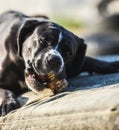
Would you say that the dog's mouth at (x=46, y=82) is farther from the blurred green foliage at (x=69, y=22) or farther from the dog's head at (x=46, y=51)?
the blurred green foliage at (x=69, y=22)

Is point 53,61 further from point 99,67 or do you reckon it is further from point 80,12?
point 80,12

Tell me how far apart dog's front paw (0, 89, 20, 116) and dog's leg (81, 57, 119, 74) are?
3.54 ft

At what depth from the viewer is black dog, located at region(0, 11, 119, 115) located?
4844 mm

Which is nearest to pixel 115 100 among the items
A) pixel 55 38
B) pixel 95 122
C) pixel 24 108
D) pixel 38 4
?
pixel 95 122

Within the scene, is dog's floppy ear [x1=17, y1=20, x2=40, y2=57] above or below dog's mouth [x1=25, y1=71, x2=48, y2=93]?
above

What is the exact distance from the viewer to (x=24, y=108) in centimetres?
461

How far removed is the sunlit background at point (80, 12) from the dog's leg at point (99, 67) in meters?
5.70

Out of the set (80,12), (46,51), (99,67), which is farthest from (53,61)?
(80,12)

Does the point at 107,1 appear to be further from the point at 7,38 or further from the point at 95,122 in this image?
the point at 95,122

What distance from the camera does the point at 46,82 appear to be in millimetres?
4938

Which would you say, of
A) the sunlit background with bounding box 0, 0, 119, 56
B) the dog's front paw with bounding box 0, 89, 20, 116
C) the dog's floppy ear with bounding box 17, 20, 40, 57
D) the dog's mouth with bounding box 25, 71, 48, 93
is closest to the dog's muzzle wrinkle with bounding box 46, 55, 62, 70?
the dog's mouth with bounding box 25, 71, 48, 93

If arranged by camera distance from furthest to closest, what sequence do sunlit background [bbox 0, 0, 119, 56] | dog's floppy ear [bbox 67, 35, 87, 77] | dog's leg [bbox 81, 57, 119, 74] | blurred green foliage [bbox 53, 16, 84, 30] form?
blurred green foliage [bbox 53, 16, 84, 30] < sunlit background [bbox 0, 0, 119, 56] < dog's leg [bbox 81, 57, 119, 74] < dog's floppy ear [bbox 67, 35, 87, 77]

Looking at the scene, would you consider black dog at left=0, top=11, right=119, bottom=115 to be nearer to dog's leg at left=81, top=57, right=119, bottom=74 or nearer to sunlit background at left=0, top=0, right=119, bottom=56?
dog's leg at left=81, top=57, right=119, bottom=74

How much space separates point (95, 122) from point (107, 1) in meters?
12.6
